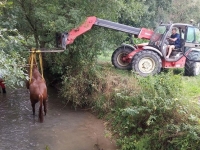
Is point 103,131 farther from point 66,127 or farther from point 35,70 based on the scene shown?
point 35,70

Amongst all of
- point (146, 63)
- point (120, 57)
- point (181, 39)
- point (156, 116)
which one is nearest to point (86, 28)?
point (146, 63)

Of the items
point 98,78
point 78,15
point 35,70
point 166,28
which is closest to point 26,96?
point 35,70

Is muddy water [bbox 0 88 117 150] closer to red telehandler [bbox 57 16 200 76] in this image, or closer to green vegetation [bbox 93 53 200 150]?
green vegetation [bbox 93 53 200 150]

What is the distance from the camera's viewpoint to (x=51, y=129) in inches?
307

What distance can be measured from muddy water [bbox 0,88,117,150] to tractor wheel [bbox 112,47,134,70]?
307cm

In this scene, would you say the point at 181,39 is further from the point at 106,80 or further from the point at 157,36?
the point at 106,80

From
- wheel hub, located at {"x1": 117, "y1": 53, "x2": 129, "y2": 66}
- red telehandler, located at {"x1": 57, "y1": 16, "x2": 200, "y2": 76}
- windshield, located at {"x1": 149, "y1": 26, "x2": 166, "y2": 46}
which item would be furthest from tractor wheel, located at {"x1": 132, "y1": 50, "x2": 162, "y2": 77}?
wheel hub, located at {"x1": 117, "y1": 53, "x2": 129, "y2": 66}

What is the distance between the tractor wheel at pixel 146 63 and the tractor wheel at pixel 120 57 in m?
1.30

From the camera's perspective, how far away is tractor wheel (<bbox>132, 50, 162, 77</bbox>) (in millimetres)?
10125

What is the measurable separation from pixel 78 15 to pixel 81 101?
273 centimetres

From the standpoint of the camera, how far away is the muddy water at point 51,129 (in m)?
6.96

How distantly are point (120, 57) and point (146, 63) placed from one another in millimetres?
1668

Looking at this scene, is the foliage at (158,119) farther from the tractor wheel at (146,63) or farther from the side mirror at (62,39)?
the side mirror at (62,39)

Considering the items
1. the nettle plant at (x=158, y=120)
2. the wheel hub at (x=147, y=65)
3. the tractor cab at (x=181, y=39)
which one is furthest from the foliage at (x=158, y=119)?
the tractor cab at (x=181, y=39)
